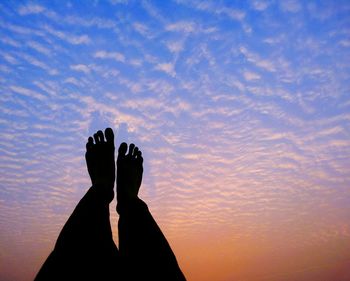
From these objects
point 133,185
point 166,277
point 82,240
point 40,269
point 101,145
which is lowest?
point 166,277

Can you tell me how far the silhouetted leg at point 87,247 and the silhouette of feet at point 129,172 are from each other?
2.29 ft

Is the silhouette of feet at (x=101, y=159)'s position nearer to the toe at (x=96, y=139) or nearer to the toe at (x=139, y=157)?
the toe at (x=96, y=139)

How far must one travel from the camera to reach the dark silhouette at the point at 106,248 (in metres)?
1.53

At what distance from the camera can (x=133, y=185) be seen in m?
3.16

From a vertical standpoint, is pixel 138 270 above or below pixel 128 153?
below

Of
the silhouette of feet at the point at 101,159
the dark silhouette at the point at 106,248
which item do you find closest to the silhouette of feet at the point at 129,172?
the silhouette of feet at the point at 101,159

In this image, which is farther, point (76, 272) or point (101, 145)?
point (101, 145)

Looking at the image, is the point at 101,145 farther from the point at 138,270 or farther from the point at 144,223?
the point at 138,270

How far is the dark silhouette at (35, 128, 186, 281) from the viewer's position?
153 cm

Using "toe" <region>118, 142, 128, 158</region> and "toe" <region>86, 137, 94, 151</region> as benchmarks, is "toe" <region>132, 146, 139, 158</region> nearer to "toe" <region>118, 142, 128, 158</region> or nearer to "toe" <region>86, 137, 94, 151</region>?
"toe" <region>118, 142, 128, 158</region>

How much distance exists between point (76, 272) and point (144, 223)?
58cm

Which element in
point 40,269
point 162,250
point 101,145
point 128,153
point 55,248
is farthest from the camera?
point 128,153

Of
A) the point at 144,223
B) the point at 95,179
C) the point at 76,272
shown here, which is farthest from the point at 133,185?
the point at 76,272

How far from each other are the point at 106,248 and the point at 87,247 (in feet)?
0.41
